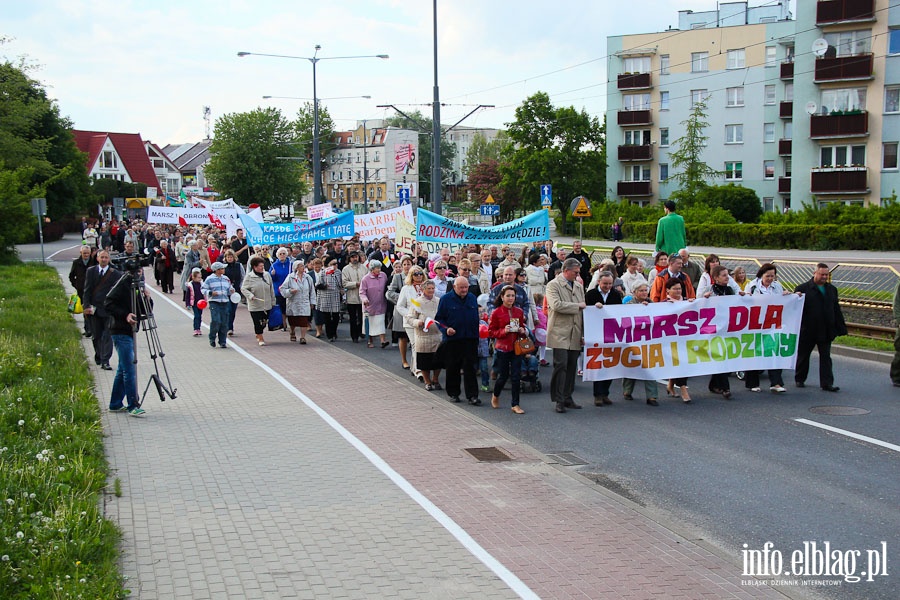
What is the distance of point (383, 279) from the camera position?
17016 millimetres

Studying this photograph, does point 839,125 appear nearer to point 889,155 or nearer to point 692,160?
point 889,155

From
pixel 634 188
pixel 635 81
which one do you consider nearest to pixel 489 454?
pixel 634 188

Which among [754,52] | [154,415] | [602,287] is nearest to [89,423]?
[154,415]

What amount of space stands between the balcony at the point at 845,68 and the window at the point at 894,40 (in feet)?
3.25

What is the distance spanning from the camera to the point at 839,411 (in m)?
11.5

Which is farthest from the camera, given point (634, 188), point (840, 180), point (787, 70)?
point (634, 188)

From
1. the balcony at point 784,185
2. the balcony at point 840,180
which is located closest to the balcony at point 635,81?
the balcony at point 784,185

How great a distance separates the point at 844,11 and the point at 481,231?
3841 centimetres

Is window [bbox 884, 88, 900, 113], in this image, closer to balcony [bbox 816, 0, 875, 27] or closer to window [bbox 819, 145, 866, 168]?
window [bbox 819, 145, 866, 168]

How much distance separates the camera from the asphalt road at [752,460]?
23.7 feet

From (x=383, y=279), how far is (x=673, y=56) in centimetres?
5493

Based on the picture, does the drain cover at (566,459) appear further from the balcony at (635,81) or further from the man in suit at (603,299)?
the balcony at (635,81)

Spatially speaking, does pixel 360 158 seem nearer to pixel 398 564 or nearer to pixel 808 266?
pixel 808 266

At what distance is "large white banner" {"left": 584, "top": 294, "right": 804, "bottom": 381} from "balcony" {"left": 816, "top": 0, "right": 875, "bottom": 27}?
133 ft
